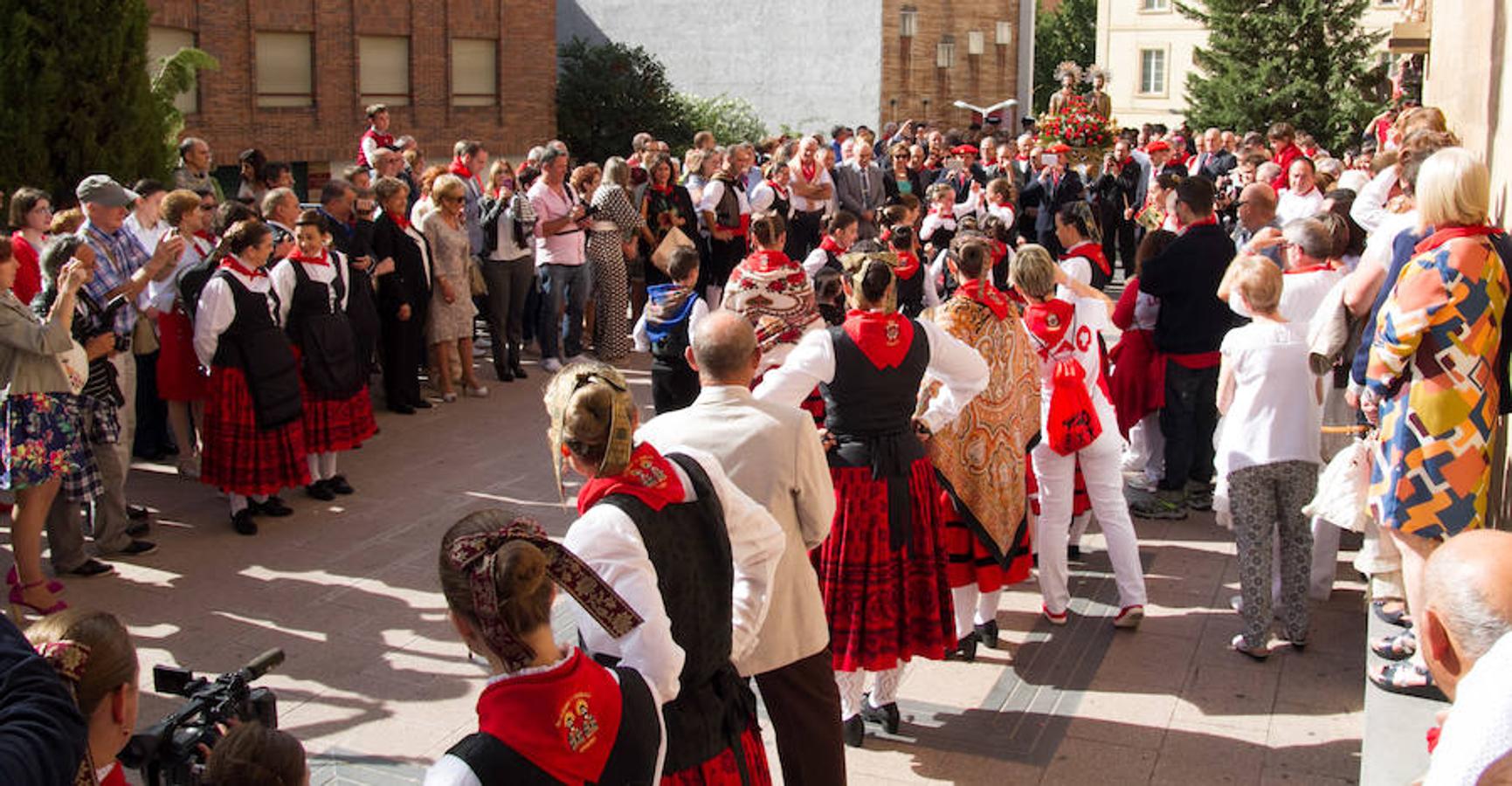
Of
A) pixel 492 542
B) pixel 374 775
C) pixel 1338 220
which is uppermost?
pixel 1338 220

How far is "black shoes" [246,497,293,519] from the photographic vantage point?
337 inches

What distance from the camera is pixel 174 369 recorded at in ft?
29.3

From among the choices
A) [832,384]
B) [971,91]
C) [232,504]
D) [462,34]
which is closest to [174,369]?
[232,504]

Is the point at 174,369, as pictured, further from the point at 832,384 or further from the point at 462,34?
the point at 462,34

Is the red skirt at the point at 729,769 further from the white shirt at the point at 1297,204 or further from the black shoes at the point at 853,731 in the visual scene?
the white shirt at the point at 1297,204

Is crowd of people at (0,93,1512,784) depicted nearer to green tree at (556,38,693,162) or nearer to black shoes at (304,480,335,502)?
black shoes at (304,480,335,502)

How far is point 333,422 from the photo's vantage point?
29.1 feet

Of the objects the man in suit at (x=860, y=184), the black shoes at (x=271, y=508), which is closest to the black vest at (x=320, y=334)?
the black shoes at (x=271, y=508)

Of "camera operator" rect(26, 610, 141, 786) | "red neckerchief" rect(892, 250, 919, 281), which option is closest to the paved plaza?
"camera operator" rect(26, 610, 141, 786)

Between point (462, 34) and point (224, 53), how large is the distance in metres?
5.70

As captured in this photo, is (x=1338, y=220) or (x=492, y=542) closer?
(x=492, y=542)

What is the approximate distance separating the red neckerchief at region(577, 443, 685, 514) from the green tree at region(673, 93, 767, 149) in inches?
1153

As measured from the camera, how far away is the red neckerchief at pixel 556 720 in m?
2.75

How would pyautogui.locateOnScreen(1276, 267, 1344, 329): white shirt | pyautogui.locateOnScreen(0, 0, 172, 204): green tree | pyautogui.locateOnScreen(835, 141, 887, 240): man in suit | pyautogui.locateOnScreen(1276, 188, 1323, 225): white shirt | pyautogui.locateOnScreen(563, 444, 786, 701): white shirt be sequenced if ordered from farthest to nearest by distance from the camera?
pyautogui.locateOnScreen(835, 141, 887, 240): man in suit < pyautogui.locateOnScreen(1276, 188, 1323, 225): white shirt < pyautogui.locateOnScreen(0, 0, 172, 204): green tree < pyautogui.locateOnScreen(1276, 267, 1344, 329): white shirt < pyautogui.locateOnScreen(563, 444, 786, 701): white shirt
